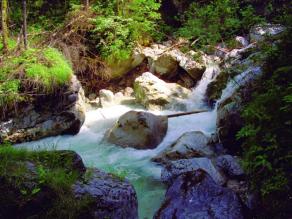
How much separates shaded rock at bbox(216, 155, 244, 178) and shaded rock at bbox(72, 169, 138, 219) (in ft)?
8.57

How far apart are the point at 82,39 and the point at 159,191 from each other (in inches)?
274

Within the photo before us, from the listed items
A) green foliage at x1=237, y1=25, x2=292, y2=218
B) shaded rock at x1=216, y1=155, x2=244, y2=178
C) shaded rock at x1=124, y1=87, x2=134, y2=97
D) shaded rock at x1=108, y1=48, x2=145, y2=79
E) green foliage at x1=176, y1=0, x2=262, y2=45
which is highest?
green foliage at x1=176, y1=0, x2=262, y2=45

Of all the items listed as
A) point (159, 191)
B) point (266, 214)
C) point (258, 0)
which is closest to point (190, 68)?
point (258, 0)

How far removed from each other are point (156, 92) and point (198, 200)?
19.5 feet

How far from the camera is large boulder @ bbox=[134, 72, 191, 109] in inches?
406

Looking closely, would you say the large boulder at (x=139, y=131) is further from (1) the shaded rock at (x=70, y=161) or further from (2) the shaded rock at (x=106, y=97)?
(1) the shaded rock at (x=70, y=161)

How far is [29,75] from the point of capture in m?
8.98

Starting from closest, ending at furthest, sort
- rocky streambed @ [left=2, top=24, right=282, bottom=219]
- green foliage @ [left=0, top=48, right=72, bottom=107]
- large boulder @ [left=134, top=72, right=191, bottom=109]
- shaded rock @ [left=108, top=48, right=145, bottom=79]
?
rocky streambed @ [left=2, top=24, right=282, bottom=219] < green foliage @ [left=0, top=48, right=72, bottom=107] < large boulder @ [left=134, top=72, right=191, bottom=109] < shaded rock @ [left=108, top=48, right=145, bottom=79]

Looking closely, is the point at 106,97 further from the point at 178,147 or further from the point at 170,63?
the point at 178,147

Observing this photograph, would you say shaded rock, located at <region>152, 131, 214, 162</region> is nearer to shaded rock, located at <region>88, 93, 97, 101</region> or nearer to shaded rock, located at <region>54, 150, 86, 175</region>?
shaded rock, located at <region>54, 150, 86, 175</region>

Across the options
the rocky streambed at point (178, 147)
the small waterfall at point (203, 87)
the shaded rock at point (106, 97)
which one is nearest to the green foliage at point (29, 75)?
the rocky streambed at point (178, 147)

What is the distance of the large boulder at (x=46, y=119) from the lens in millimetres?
8820

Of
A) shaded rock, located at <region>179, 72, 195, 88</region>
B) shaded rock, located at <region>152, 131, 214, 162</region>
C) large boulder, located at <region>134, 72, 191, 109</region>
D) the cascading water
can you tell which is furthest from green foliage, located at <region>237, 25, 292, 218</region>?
shaded rock, located at <region>179, 72, 195, 88</region>

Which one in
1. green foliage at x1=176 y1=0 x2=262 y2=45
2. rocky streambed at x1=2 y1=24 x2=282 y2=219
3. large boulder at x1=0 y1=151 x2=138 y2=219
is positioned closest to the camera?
large boulder at x1=0 y1=151 x2=138 y2=219
